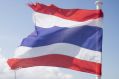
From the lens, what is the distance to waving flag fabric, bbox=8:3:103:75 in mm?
25781

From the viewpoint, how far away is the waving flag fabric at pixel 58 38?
25.8m

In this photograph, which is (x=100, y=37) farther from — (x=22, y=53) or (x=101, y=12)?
(x=22, y=53)

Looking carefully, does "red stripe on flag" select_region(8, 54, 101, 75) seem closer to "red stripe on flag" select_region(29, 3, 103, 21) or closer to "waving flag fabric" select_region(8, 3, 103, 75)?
"waving flag fabric" select_region(8, 3, 103, 75)

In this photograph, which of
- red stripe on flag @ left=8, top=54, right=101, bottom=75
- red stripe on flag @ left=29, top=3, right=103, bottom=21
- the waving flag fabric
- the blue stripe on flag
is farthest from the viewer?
red stripe on flag @ left=29, top=3, right=103, bottom=21

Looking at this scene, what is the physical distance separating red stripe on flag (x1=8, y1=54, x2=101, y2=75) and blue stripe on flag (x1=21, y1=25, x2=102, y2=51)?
748 millimetres

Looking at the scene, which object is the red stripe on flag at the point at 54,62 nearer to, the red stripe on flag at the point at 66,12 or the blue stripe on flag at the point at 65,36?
the blue stripe on flag at the point at 65,36

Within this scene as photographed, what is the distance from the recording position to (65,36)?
2630cm

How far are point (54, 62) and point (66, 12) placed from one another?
2616 millimetres

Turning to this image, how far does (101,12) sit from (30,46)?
13.0ft

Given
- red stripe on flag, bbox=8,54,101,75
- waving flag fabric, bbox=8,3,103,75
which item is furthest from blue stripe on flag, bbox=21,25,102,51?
red stripe on flag, bbox=8,54,101,75

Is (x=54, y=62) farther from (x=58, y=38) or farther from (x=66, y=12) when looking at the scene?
(x=66, y=12)

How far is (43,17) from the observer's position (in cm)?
2647

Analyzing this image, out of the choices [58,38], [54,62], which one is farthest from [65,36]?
[54,62]

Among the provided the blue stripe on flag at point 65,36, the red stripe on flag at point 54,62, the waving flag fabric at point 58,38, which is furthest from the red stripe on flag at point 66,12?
the red stripe on flag at point 54,62
